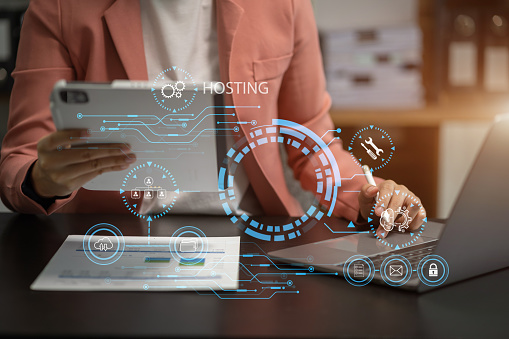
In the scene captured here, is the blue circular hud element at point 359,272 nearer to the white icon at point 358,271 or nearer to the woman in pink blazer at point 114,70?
the white icon at point 358,271

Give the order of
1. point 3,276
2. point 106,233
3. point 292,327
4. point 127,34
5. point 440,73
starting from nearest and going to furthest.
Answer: point 292,327 → point 3,276 → point 106,233 → point 127,34 → point 440,73

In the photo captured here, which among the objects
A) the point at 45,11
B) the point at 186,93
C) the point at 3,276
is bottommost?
the point at 3,276

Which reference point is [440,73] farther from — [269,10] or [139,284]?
[139,284]

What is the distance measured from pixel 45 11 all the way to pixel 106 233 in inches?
16.1

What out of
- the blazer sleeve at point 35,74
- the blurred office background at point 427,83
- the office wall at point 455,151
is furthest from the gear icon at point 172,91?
the office wall at point 455,151

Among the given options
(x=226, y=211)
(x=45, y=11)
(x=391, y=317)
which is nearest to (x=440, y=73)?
(x=226, y=211)

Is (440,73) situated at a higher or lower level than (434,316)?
higher

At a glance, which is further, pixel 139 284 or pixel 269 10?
pixel 269 10

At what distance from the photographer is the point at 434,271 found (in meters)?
0.56

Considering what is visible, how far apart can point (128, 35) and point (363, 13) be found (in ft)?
3.86

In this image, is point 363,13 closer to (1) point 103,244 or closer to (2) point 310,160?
(2) point 310,160

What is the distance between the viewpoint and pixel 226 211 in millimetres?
884

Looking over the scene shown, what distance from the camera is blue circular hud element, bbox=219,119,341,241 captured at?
0.80m

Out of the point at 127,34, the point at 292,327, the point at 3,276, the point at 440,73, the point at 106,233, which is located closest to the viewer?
the point at 292,327
